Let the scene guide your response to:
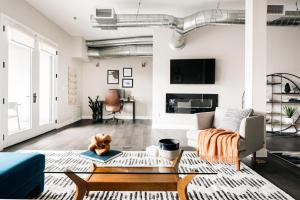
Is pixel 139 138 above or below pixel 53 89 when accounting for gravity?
below

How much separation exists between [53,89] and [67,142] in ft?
7.25

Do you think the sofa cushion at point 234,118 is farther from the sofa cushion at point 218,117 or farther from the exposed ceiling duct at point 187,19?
the exposed ceiling duct at point 187,19

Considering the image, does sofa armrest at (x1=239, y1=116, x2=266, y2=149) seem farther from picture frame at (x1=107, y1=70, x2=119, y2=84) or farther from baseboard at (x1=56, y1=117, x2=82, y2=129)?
picture frame at (x1=107, y1=70, x2=119, y2=84)

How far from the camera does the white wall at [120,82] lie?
9.03 meters

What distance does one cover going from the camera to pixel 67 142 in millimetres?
4613

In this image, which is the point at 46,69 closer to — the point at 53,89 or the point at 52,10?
the point at 53,89

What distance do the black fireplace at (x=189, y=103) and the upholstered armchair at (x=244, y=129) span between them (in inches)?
94.7

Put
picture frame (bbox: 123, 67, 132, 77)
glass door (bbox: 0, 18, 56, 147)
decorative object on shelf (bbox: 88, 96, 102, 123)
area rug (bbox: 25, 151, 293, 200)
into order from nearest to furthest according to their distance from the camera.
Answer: area rug (bbox: 25, 151, 293, 200), glass door (bbox: 0, 18, 56, 147), decorative object on shelf (bbox: 88, 96, 102, 123), picture frame (bbox: 123, 67, 132, 77)

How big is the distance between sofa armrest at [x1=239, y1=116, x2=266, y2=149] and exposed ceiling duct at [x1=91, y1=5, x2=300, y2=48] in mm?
2272

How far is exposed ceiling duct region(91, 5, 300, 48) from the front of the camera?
15.2 ft

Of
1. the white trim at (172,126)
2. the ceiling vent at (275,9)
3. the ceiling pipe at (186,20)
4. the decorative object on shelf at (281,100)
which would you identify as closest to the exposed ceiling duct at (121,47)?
the ceiling pipe at (186,20)

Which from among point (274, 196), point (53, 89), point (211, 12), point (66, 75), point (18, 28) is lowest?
point (274, 196)

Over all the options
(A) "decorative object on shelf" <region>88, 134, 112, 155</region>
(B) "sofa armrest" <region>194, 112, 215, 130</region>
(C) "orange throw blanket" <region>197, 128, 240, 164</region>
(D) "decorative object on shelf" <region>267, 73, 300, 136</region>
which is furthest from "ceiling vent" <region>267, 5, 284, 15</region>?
(A) "decorative object on shelf" <region>88, 134, 112, 155</region>

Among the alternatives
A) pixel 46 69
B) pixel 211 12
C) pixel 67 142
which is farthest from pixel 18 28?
pixel 211 12
